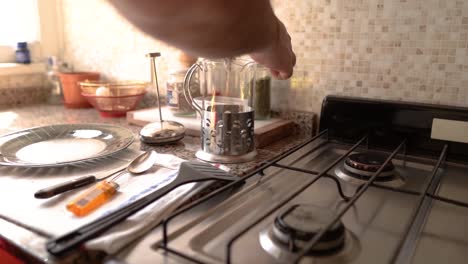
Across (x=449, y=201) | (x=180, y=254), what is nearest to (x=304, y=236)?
(x=180, y=254)

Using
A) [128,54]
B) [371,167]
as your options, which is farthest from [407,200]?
[128,54]

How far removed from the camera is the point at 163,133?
894 mm

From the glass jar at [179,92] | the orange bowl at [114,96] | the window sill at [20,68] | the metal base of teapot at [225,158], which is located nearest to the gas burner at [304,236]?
the metal base of teapot at [225,158]

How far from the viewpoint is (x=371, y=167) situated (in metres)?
0.72

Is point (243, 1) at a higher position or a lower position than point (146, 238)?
higher

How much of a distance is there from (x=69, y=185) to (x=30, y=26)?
3.45ft

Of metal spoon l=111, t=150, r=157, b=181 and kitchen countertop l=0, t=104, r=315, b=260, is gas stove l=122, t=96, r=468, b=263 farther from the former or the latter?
metal spoon l=111, t=150, r=157, b=181

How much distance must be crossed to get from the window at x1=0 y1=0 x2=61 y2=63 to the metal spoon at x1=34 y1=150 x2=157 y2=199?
3.09 ft

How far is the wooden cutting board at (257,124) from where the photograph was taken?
902mm

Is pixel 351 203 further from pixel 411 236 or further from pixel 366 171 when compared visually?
pixel 366 171

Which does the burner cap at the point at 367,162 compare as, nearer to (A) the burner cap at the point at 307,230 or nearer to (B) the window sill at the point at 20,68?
(A) the burner cap at the point at 307,230

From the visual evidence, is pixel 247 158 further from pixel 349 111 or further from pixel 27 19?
pixel 27 19

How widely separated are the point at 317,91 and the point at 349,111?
109mm

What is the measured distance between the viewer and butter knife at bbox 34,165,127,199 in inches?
23.9
